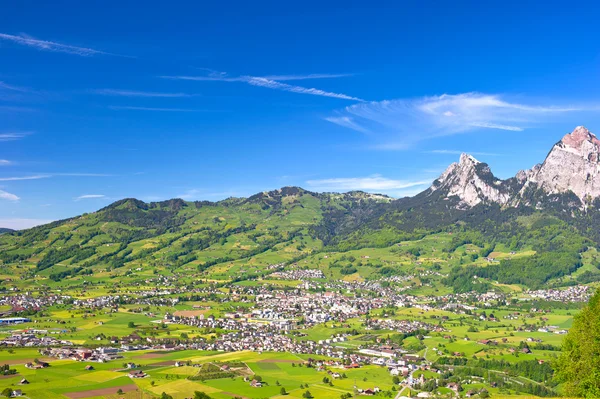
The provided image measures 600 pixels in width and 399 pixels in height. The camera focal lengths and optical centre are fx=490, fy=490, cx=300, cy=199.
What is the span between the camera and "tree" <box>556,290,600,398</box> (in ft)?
121

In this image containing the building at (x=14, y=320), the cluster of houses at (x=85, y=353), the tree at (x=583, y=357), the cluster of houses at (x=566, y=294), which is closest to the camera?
the tree at (x=583, y=357)

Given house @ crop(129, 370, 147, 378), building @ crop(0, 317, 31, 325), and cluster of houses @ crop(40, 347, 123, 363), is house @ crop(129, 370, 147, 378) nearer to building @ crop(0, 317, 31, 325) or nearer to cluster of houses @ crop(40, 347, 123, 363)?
cluster of houses @ crop(40, 347, 123, 363)

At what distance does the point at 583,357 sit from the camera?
38.8m

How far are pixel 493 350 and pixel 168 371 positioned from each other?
207ft

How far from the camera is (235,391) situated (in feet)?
234

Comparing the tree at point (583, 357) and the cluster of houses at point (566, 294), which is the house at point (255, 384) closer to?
the tree at point (583, 357)

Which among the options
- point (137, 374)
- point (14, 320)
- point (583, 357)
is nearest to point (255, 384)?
point (137, 374)

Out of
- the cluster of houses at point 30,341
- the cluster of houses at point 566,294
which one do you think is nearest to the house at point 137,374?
the cluster of houses at point 30,341

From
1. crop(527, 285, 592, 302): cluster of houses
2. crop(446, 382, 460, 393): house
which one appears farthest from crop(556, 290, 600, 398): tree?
crop(527, 285, 592, 302): cluster of houses

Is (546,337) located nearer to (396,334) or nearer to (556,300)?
(396,334)

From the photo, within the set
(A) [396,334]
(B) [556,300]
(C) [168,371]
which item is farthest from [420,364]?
(B) [556,300]

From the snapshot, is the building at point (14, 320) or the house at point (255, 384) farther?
the building at point (14, 320)

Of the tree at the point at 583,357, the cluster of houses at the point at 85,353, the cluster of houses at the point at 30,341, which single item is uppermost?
the tree at the point at 583,357

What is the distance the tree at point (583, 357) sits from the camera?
1452 inches
